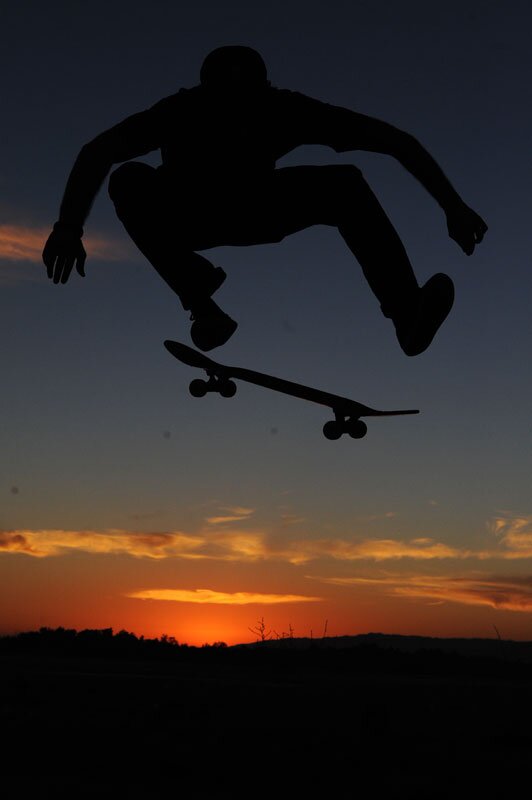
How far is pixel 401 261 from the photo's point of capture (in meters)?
6.71

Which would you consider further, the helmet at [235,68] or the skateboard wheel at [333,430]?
the skateboard wheel at [333,430]

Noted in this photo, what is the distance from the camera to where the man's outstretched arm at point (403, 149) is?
19.8ft

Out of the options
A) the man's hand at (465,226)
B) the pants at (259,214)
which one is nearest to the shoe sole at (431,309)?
the pants at (259,214)

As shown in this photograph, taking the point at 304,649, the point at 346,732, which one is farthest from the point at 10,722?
the point at 304,649

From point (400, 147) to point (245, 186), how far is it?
109 cm

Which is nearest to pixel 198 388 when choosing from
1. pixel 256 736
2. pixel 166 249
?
pixel 166 249

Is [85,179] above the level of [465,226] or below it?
above

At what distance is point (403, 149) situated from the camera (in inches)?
240

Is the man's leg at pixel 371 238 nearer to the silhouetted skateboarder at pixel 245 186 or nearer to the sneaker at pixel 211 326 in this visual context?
the silhouetted skateboarder at pixel 245 186

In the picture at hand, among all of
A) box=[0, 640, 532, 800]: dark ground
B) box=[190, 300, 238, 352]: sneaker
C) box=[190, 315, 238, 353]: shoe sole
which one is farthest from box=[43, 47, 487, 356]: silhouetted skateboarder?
box=[0, 640, 532, 800]: dark ground

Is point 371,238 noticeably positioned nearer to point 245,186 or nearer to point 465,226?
point 465,226

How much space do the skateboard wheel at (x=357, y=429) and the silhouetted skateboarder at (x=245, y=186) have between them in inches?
56.9

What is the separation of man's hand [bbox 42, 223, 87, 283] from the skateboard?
2518 millimetres

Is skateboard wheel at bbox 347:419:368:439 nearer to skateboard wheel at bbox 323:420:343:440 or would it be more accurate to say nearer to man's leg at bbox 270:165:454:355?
skateboard wheel at bbox 323:420:343:440
